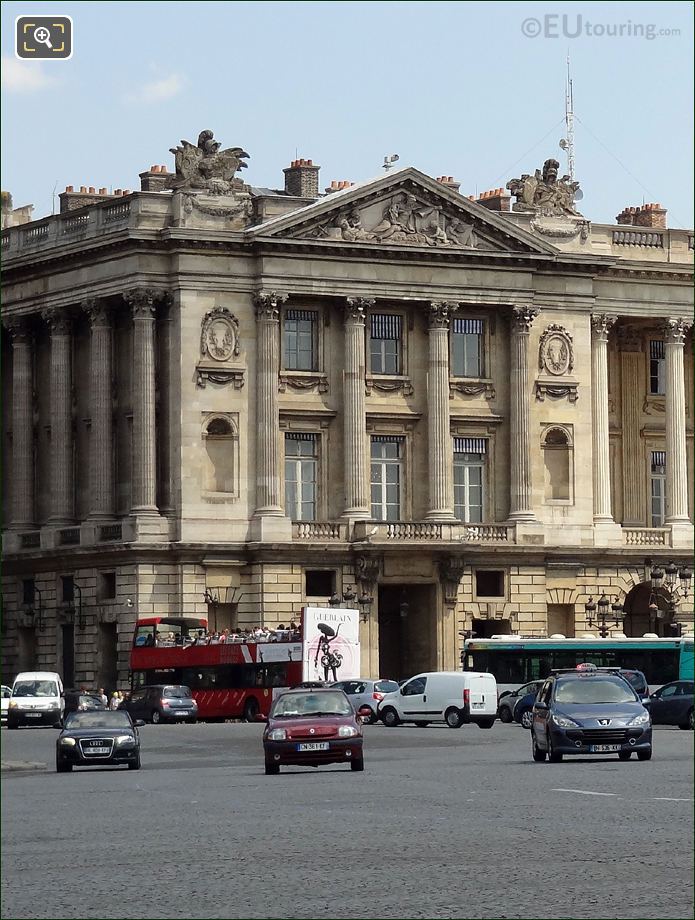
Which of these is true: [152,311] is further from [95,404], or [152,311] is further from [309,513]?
[309,513]

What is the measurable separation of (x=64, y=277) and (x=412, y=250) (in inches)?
569

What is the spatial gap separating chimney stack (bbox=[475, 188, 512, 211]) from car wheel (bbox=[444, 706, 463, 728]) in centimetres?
3319

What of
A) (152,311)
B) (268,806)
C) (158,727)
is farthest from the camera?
(152,311)

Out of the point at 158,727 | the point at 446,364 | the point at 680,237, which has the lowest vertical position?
the point at 158,727

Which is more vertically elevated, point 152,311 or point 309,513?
point 152,311

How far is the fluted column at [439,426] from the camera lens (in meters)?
94.5

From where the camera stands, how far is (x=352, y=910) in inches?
707

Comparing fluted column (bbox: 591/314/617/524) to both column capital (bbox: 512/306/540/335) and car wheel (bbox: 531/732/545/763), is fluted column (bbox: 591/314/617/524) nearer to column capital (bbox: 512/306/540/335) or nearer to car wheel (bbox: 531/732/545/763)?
column capital (bbox: 512/306/540/335)

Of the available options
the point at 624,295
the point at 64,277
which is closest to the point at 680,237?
the point at 624,295

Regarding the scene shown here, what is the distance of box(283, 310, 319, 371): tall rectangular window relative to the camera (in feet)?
310

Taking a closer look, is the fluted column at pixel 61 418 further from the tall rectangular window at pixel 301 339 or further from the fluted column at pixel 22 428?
the tall rectangular window at pixel 301 339

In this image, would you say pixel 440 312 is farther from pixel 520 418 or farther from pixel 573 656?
pixel 573 656

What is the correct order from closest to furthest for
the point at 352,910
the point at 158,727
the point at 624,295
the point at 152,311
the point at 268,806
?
1. the point at 352,910
2. the point at 268,806
3. the point at 158,727
4. the point at 152,311
5. the point at 624,295

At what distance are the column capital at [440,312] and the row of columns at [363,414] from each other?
0.02 m
